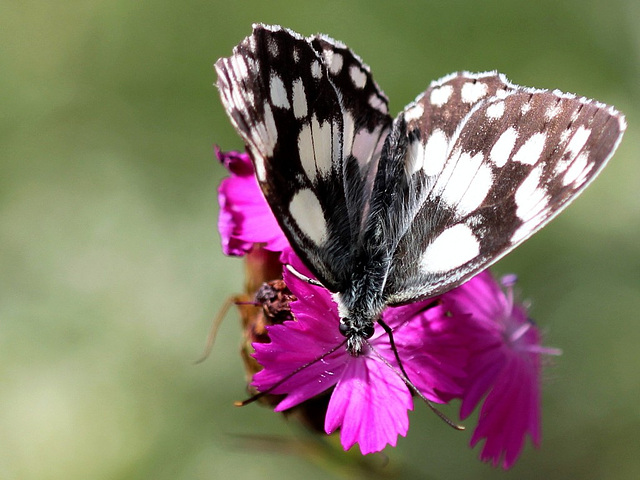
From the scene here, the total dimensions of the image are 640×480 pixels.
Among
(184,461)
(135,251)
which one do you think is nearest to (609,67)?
(135,251)

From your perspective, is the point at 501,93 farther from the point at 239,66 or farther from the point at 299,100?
the point at 239,66

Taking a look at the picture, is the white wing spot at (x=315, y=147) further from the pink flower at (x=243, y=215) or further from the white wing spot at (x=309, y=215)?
the pink flower at (x=243, y=215)

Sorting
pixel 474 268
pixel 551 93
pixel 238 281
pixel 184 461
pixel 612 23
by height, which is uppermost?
pixel 612 23

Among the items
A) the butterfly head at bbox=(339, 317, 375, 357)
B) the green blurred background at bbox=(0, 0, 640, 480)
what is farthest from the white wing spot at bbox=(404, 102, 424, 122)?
the green blurred background at bbox=(0, 0, 640, 480)

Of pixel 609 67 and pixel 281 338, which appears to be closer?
pixel 281 338

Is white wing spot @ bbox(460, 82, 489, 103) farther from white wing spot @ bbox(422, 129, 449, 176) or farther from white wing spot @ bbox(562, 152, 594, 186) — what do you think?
white wing spot @ bbox(562, 152, 594, 186)

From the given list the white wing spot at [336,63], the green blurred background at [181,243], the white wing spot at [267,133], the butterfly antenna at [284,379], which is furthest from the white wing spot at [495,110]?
the green blurred background at [181,243]

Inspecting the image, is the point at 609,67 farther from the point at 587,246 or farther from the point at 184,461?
the point at 184,461
